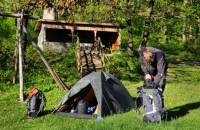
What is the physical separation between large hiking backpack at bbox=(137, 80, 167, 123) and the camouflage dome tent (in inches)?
65.0

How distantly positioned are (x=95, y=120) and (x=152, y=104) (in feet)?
5.30

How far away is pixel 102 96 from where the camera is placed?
844cm

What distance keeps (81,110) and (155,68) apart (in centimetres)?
282

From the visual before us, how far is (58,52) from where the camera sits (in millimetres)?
22281

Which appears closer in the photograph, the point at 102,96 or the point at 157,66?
the point at 157,66

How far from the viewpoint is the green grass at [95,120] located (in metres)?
6.08

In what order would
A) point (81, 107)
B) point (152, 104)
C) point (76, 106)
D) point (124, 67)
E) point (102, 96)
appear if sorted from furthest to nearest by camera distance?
point (124, 67) < point (76, 106) < point (81, 107) < point (102, 96) < point (152, 104)

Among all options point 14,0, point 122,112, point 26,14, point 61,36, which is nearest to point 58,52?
point 61,36

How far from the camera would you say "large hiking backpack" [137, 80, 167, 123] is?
650cm

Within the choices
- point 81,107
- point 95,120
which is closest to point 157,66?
point 95,120

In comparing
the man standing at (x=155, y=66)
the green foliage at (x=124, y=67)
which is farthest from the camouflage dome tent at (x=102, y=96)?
the green foliage at (x=124, y=67)

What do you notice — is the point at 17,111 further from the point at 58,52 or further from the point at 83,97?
the point at 58,52

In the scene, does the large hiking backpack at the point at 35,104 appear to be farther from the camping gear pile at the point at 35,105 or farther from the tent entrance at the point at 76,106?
the tent entrance at the point at 76,106

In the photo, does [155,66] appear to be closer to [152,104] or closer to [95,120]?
[152,104]
